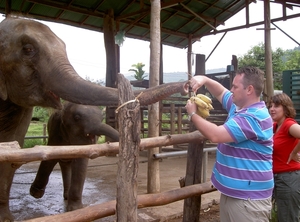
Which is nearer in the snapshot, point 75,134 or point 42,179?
point 75,134

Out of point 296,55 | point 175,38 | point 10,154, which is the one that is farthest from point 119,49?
point 296,55

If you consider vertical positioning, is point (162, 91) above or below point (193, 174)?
above

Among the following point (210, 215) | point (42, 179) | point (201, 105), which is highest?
point (201, 105)

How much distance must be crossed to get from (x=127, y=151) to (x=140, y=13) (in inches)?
291

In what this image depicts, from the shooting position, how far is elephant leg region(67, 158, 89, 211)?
4457mm

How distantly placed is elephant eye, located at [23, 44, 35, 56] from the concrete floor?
84.8 inches

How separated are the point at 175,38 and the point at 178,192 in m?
9.35

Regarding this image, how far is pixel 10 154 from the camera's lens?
83.0 inches

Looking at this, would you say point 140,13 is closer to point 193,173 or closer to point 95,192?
point 95,192

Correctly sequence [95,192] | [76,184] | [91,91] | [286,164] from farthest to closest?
[95,192] → [76,184] → [286,164] → [91,91]

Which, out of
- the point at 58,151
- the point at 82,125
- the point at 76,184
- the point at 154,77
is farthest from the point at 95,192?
the point at 58,151

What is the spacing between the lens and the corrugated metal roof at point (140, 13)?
344 inches

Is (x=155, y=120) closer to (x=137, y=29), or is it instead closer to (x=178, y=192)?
(x=178, y=192)

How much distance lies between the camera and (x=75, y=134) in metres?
4.65
